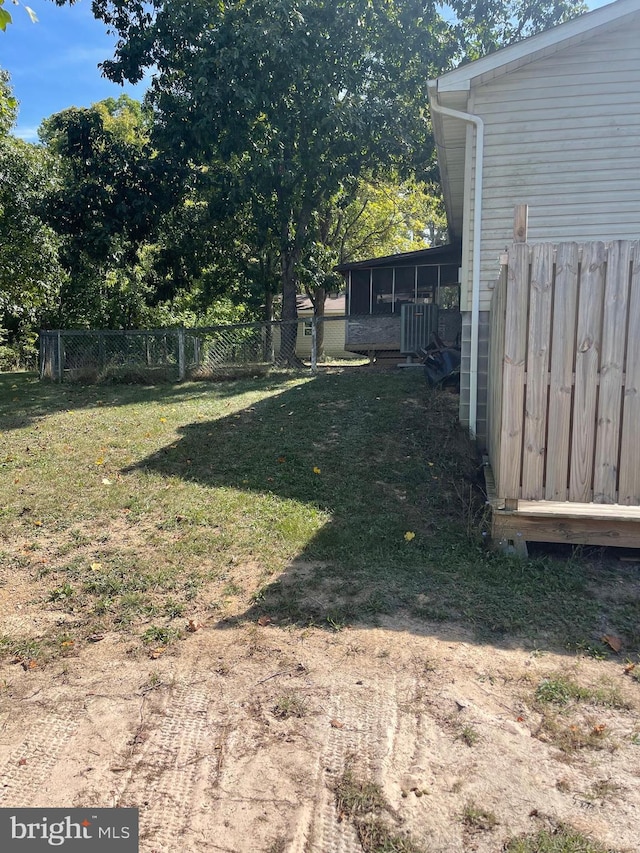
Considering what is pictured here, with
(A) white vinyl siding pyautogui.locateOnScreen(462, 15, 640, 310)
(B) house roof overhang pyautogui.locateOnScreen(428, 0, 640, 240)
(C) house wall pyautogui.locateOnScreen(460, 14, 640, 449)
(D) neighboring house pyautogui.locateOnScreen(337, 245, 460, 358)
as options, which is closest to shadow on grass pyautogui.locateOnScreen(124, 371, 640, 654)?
(C) house wall pyautogui.locateOnScreen(460, 14, 640, 449)

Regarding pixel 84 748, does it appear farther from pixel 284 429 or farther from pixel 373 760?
pixel 284 429

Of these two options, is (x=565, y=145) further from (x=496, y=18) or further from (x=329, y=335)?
(x=329, y=335)

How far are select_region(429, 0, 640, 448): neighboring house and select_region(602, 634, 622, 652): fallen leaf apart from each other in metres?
3.76

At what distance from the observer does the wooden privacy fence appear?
3.80 metres

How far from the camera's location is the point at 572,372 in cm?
391

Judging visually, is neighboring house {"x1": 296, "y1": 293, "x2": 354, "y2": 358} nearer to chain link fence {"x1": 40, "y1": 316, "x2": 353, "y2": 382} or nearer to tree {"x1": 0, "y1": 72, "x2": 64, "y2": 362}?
chain link fence {"x1": 40, "y1": 316, "x2": 353, "y2": 382}

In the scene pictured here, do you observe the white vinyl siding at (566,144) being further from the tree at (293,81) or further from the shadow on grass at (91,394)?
the tree at (293,81)

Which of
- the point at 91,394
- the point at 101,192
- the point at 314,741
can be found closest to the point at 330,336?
the point at 101,192

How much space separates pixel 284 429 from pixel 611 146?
4901mm

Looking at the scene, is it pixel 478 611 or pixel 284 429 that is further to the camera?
pixel 284 429

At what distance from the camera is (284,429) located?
770 cm

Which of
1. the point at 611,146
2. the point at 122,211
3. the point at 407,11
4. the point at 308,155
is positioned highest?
the point at 407,11

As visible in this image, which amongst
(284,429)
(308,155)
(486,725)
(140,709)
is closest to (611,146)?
(284,429)

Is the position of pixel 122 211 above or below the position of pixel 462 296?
above
